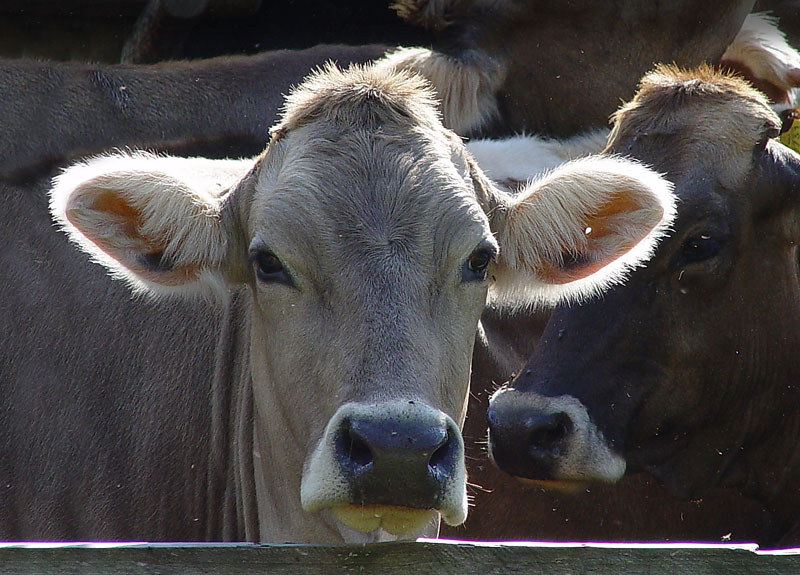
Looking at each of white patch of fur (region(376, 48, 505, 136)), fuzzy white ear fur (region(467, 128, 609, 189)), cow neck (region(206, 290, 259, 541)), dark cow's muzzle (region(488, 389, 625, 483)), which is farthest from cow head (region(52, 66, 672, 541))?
white patch of fur (region(376, 48, 505, 136))

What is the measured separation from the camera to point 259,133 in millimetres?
5688

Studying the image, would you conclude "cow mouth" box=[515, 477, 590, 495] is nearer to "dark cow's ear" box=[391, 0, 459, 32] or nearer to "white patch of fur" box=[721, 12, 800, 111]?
"white patch of fur" box=[721, 12, 800, 111]

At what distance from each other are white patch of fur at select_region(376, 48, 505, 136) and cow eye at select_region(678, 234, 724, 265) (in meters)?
2.27

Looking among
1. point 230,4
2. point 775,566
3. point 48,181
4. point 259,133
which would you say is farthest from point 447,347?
point 230,4

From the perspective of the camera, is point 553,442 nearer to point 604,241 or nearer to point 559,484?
point 559,484

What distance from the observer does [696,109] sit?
159 inches

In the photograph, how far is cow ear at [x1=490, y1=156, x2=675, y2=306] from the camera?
11.2 feet

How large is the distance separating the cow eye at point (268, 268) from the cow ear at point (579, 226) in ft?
2.32

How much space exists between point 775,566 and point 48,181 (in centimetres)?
338

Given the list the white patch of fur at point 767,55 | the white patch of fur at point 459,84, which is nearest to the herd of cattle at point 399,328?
the white patch of fur at point 459,84

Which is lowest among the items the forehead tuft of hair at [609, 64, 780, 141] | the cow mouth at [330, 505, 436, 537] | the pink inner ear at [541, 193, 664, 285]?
the cow mouth at [330, 505, 436, 537]

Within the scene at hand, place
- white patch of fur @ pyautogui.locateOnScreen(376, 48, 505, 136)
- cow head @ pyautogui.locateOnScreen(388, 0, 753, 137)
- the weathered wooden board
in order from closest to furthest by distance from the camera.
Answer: the weathered wooden board
white patch of fur @ pyautogui.locateOnScreen(376, 48, 505, 136)
cow head @ pyautogui.locateOnScreen(388, 0, 753, 137)

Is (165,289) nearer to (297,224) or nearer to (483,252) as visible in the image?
(297,224)

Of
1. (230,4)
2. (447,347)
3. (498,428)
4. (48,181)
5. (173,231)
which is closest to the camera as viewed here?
(447,347)
